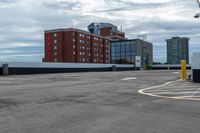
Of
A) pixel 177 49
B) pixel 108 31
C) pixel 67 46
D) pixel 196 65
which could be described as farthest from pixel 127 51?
pixel 196 65

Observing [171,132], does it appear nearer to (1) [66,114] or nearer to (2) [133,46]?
(1) [66,114]

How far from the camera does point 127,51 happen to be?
9556cm

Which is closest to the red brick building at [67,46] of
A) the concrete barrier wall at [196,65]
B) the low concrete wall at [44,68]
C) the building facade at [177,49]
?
the building facade at [177,49]

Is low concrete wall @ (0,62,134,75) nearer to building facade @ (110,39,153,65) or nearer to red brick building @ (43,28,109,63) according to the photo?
building facade @ (110,39,153,65)

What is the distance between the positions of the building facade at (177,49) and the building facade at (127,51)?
19.3m

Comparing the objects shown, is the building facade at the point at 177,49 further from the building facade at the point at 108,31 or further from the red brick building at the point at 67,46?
the red brick building at the point at 67,46

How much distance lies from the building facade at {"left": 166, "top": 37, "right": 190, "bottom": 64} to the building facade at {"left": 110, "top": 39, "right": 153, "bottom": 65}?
19271 mm

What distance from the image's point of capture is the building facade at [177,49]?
11672cm

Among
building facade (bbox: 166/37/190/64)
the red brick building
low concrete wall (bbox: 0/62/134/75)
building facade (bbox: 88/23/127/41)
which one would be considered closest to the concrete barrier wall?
low concrete wall (bbox: 0/62/134/75)

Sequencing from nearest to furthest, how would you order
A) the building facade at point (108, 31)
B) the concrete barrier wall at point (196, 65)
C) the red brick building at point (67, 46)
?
the concrete barrier wall at point (196, 65) → the red brick building at point (67, 46) → the building facade at point (108, 31)

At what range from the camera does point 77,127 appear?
6820 mm

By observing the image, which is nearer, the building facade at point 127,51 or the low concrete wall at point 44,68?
the low concrete wall at point 44,68

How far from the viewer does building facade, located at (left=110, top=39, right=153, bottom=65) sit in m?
94.8

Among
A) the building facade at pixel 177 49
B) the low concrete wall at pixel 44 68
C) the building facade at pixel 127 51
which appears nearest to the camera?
the low concrete wall at pixel 44 68
